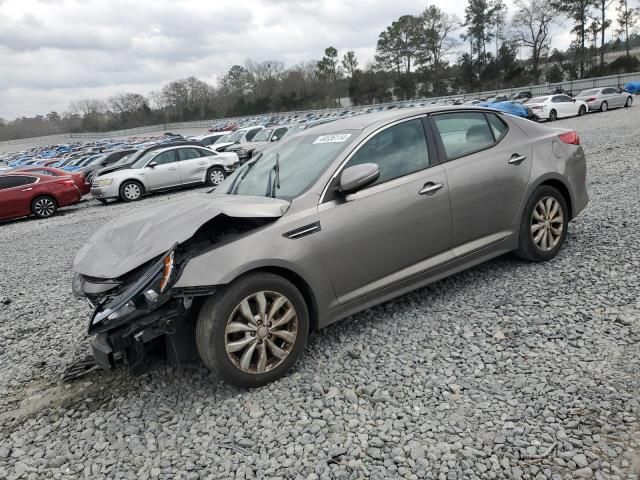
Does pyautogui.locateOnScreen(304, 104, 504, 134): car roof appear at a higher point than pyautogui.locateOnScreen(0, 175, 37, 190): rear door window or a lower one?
higher

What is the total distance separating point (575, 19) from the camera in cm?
6078

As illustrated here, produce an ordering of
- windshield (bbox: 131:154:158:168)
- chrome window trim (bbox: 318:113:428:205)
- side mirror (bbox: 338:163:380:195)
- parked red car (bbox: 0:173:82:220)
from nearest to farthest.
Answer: side mirror (bbox: 338:163:380:195) < chrome window trim (bbox: 318:113:428:205) < parked red car (bbox: 0:173:82:220) < windshield (bbox: 131:154:158:168)

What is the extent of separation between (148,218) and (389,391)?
2.17m

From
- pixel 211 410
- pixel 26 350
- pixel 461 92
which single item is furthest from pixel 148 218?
pixel 461 92

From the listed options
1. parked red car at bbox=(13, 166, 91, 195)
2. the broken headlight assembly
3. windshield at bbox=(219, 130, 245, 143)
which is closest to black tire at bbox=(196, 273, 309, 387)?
the broken headlight assembly

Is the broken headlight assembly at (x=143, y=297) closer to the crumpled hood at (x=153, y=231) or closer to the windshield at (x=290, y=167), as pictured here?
the crumpled hood at (x=153, y=231)

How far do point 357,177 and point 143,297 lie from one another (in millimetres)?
1614

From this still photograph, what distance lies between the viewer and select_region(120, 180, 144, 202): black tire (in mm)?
15852

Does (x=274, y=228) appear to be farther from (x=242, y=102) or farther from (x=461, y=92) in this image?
(x=242, y=102)

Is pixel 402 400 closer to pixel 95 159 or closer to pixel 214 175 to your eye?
pixel 214 175

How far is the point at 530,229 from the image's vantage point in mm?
4684

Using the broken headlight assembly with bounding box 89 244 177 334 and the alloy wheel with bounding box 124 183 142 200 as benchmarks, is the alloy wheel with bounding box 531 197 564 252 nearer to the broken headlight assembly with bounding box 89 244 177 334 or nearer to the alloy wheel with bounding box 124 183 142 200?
the broken headlight assembly with bounding box 89 244 177 334

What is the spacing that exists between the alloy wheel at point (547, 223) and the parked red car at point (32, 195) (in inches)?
563

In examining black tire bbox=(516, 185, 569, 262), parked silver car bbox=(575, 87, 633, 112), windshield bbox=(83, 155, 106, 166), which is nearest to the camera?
black tire bbox=(516, 185, 569, 262)
